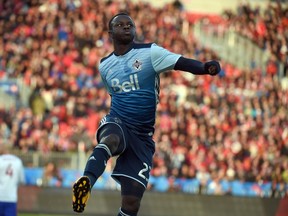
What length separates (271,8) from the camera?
1305 inches

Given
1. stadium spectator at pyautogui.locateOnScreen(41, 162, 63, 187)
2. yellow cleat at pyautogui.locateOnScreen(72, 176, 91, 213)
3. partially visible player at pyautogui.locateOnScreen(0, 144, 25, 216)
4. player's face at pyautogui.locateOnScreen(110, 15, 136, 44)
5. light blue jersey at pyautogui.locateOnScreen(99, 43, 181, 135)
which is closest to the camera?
yellow cleat at pyautogui.locateOnScreen(72, 176, 91, 213)

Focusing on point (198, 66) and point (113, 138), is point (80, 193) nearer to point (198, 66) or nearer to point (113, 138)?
point (113, 138)

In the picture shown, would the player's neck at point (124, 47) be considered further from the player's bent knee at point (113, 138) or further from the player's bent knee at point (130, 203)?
the player's bent knee at point (130, 203)

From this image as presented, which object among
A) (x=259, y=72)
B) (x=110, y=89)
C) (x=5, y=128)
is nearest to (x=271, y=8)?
(x=259, y=72)

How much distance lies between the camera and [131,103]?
28.3 feet

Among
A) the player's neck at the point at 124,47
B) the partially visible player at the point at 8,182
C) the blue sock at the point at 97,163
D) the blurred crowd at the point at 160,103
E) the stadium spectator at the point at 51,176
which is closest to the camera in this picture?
the blue sock at the point at 97,163

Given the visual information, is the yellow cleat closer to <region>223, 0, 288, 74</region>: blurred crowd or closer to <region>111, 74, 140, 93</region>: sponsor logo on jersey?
<region>111, 74, 140, 93</region>: sponsor logo on jersey

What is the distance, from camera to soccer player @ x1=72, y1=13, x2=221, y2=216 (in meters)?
8.46

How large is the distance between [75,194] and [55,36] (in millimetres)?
20093

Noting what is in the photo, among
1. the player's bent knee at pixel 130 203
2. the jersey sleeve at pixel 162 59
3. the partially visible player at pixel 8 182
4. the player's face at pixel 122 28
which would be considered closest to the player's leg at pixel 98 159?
the player's bent knee at pixel 130 203

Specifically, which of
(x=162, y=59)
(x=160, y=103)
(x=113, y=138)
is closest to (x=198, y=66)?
(x=162, y=59)

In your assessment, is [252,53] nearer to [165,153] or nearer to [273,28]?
[273,28]

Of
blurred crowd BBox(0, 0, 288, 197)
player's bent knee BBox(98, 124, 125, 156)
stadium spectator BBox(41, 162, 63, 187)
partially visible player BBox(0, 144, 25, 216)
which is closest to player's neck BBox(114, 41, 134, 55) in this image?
player's bent knee BBox(98, 124, 125, 156)

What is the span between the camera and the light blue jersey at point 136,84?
28.0ft
